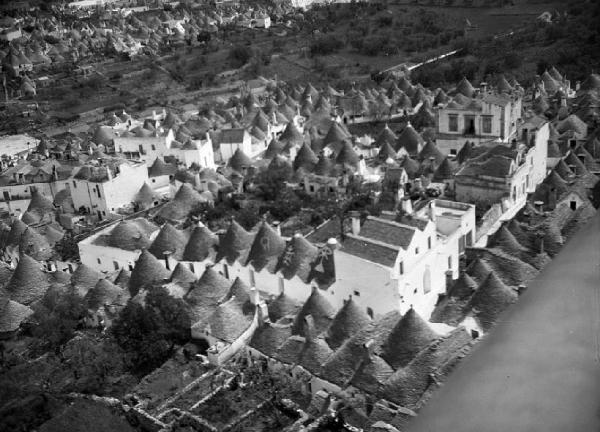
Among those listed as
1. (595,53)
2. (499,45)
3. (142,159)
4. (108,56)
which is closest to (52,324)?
(142,159)

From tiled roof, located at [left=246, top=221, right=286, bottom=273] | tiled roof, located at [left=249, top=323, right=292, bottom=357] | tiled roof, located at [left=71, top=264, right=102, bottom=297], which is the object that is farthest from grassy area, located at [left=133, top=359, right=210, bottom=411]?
tiled roof, located at [left=71, top=264, right=102, bottom=297]

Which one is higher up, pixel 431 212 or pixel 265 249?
pixel 431 212

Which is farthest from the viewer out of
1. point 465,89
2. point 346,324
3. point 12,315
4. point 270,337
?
point 465,89

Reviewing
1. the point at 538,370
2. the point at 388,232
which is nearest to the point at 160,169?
the point at 388,232

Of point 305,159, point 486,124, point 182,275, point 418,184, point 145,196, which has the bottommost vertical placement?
point 182,275

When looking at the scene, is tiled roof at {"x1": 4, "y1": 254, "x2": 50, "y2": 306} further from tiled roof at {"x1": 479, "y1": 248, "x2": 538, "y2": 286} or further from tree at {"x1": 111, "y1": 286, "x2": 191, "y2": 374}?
tiled roof at {"x1": 479, "y1": 248, "x2": 538, "y2": 286}

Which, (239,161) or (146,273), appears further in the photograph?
(239,161)

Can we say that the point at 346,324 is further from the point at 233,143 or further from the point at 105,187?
the point at 233,143

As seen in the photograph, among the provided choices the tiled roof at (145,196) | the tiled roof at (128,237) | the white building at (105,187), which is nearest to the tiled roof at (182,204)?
the tiled roof at (145,196)
